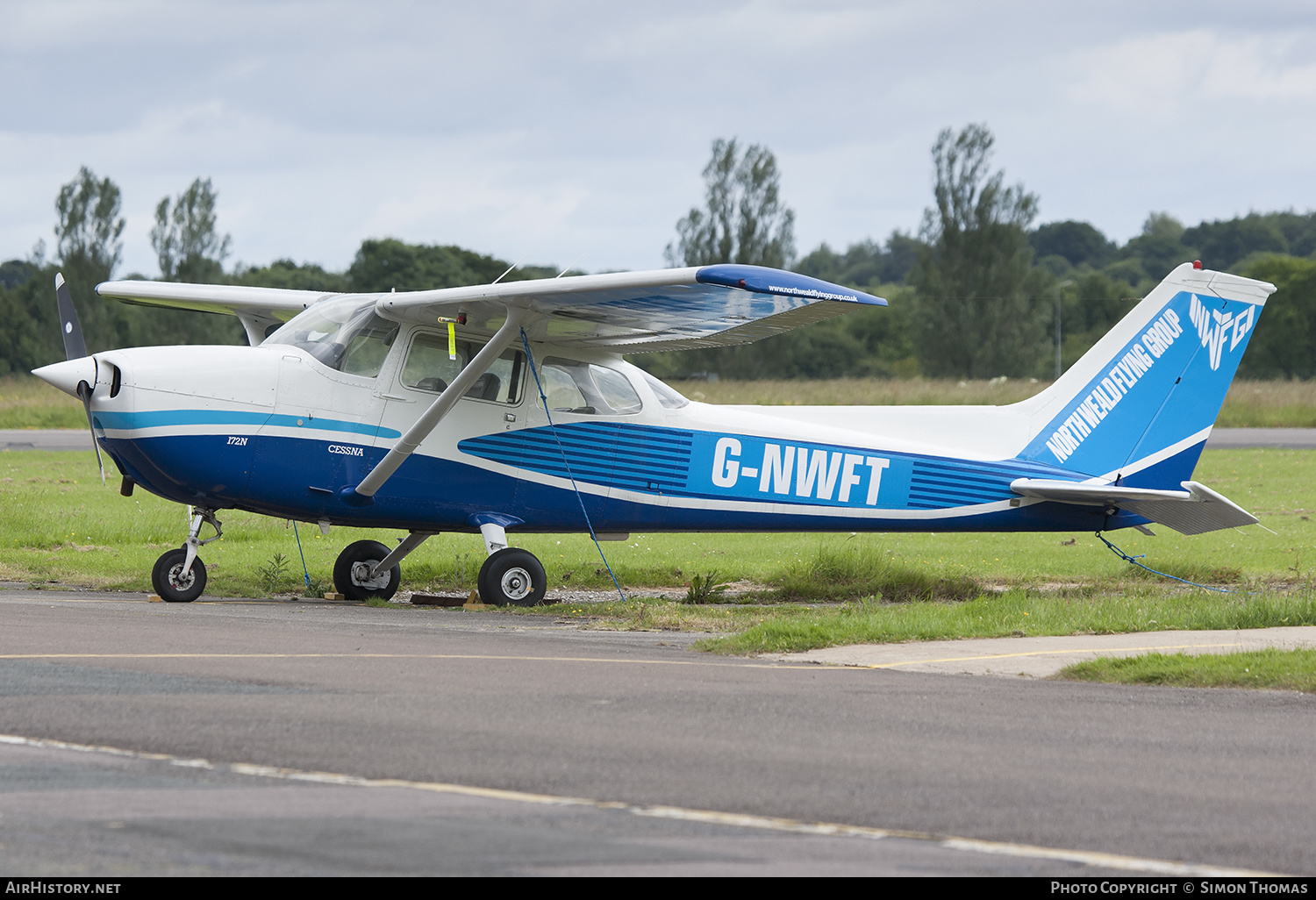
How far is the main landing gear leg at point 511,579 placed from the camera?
14.0 metres

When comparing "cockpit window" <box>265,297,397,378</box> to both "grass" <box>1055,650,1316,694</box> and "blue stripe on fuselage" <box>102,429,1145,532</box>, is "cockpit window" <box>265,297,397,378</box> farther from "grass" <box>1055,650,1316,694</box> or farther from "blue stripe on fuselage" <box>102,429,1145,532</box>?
"grass" <box>1055,650,1316,694</box>

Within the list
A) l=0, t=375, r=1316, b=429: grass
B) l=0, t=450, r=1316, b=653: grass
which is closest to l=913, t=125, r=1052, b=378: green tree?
l=0, t=375, r=1316, b=429: grass

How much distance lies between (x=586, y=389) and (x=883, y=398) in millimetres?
33951

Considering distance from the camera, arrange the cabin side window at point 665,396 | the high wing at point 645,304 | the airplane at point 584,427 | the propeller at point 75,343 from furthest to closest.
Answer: the cabin side window at point 665,396 → the airplane at point 584,427 → the propeller at point 75,343 → the high wing at point 645,304

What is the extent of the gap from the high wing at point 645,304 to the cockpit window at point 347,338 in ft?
0.63

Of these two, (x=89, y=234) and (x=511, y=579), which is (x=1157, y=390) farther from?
(x=89, y=234)

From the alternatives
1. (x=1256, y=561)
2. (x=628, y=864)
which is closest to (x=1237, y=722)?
(x=628, y=864)

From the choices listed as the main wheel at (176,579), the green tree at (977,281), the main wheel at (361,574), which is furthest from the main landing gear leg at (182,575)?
the green tree at (977,281)

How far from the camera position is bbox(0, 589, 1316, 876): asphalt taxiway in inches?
194

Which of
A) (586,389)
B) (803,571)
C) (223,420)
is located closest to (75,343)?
(223,420)

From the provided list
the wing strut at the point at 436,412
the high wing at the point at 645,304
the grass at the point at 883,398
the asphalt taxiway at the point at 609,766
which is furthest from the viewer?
the grass at the point at 883,398

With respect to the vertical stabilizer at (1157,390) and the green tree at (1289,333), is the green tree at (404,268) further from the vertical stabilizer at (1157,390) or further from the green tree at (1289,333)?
the vertical stabilizer at (1157,390)

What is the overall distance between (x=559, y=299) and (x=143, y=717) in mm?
6905

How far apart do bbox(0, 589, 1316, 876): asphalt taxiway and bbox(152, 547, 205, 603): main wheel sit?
11.0 feet
